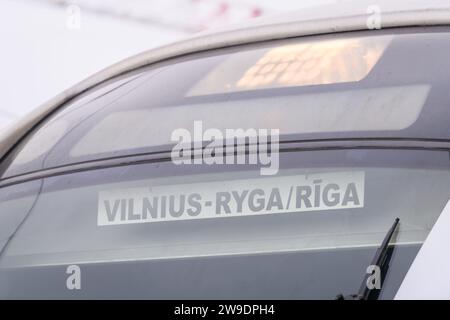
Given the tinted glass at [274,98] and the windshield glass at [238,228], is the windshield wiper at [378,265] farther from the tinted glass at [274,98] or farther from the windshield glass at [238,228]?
the tinted glass at [274,98]

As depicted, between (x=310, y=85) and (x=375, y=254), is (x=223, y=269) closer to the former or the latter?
(x=375, y=254)

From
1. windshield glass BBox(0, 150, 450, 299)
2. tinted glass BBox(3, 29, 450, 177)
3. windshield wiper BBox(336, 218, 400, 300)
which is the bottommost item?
windshield wiper BBox(336, 218, 400, 300)

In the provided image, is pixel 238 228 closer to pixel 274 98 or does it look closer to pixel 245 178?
pixel 245 178

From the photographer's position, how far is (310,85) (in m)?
2.13

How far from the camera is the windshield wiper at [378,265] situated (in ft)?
5.61

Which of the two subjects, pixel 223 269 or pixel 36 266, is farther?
pixel 36 266

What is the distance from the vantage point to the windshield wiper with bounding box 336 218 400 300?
67.4 inches

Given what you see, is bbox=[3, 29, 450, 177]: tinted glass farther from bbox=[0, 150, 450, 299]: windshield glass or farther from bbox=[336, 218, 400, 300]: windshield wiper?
bbox=[336, 218, 400, 300]: windshield wiper

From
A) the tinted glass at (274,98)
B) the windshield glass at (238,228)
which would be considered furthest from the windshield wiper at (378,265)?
the tinted glass at (274,98)

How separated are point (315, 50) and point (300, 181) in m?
0.47

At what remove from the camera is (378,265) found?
175cm

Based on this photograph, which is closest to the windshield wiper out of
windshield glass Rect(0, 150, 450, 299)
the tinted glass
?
windshield glass Rect(0, 150, 450, 299)
